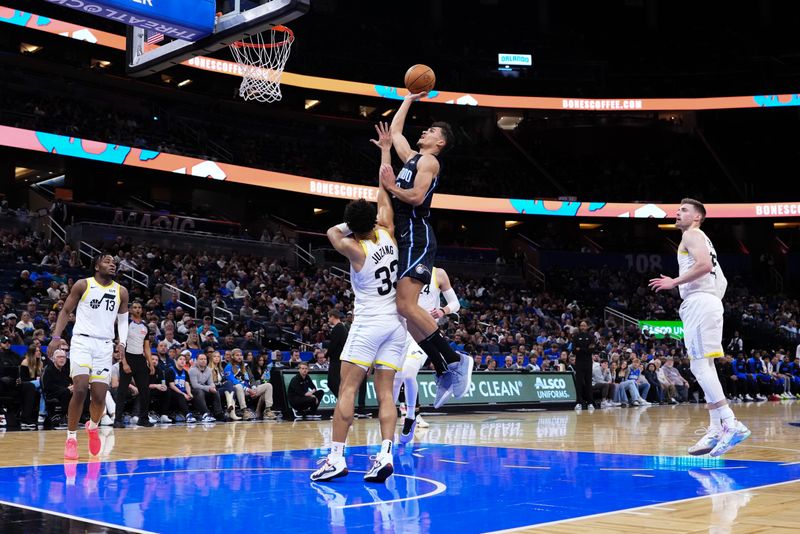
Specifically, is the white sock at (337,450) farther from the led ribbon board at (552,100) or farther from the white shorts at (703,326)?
the led ribbon board at (552,100)

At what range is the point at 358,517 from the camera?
Answer: 14.9 ft

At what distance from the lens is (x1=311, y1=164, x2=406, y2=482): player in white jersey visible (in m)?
6.02

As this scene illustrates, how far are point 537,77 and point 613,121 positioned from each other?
425 cm

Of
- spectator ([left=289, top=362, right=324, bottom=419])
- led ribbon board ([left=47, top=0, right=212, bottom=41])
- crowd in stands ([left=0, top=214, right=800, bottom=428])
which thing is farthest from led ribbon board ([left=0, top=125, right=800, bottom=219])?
led ribbon board ([left=47, top=0, right=212, bottom=41])

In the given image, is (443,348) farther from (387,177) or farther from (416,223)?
(387,177)

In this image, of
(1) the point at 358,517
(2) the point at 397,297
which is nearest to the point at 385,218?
(2) the point at 397,297

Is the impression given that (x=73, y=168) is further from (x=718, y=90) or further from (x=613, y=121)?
(x=718, y=90)

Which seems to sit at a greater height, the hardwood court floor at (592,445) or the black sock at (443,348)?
the black sock at (443,348)

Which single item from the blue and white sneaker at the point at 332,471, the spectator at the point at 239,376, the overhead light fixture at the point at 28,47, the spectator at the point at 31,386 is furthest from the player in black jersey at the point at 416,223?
the overhead light fixture at the point at 28,47

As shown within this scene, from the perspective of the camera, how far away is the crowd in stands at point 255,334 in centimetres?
1375

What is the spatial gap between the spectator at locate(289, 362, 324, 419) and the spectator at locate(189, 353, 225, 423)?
48.2 inches

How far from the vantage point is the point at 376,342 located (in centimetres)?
613

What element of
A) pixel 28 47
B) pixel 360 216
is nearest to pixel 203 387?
pixel 360 216

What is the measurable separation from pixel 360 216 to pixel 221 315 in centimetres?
1633
